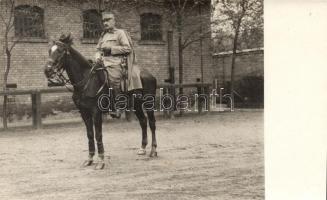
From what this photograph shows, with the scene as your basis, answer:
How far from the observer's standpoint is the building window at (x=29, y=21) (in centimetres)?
819

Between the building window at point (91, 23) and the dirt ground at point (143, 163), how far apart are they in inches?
55.9

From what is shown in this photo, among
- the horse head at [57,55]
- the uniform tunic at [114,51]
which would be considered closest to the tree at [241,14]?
the uniform tunic at [114,51]

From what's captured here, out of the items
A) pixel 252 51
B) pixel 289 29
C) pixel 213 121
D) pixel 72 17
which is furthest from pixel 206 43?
pixel 289 29

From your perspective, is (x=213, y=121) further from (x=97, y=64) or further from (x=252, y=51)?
(x=97, y=64)

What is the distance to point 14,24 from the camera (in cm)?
832

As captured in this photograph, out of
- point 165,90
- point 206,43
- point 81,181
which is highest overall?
point 206,43

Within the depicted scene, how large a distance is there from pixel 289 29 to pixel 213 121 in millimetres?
5493

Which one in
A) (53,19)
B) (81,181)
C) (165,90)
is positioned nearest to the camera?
(81,181)

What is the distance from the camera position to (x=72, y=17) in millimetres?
9172

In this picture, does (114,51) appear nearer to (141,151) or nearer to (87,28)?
(141,151)

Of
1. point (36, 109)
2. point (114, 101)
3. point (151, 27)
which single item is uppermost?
point (151, 27)

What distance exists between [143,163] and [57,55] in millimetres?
1539

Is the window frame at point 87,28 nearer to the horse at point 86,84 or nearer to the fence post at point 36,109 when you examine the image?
the fence post at point 36,109

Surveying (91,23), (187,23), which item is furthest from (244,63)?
(91,23)
